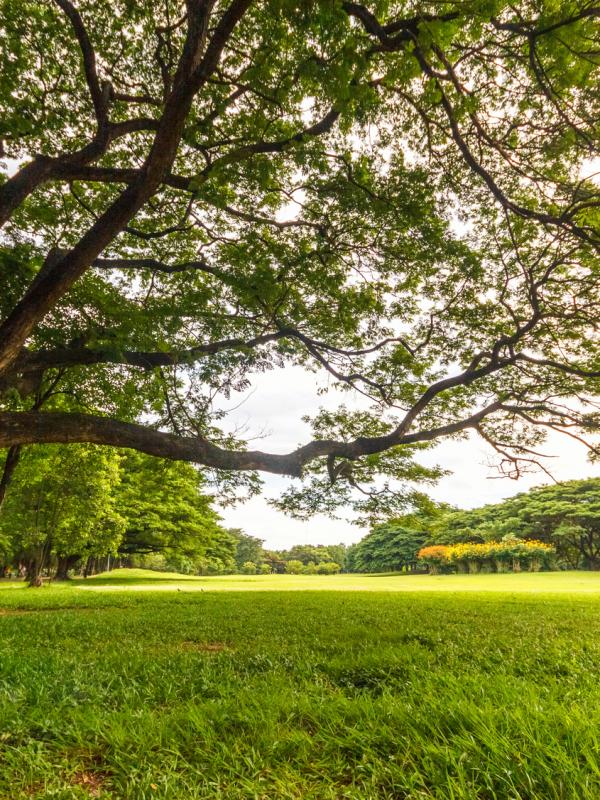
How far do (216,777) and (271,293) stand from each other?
689 centimetres

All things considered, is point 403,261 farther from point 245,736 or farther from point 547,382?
point 245,736

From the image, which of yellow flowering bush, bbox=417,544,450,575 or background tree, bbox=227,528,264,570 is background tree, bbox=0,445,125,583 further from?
background tree, bbox=227,528,264,570

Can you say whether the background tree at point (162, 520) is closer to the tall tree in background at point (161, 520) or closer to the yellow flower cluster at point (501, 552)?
the tall tree in background at point (161, 520)

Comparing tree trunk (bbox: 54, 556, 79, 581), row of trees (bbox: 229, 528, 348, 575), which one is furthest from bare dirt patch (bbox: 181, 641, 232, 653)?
row of trees (bbox: 229, 528, 348, 575)

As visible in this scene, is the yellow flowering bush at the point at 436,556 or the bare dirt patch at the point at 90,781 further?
the yellow flowering bush at the point at 436,556

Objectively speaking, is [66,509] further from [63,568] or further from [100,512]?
[63,568]

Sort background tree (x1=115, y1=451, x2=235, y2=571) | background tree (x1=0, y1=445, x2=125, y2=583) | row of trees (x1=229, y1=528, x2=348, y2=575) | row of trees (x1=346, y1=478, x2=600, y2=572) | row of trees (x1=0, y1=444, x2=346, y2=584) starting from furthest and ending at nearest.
Result: row of trees (x1=229, y1=528, x2=348, y2=575)
row of trees (x1=346, y1=478, x2=600, y2=572)
background tree (x1=115, y1=451, x2=235, y2=571)
background tree (x1=0, y1=445, x2=125, y2=583)
row of trees (x1=0, y1=444, x2=346, y2=584)

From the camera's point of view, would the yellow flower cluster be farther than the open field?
Yes

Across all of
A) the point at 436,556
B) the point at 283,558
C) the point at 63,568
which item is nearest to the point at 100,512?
the point at 63,568

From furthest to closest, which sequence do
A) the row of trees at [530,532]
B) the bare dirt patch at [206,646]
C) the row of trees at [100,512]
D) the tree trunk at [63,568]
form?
the row of trees at [530,532], the tree trunk at [63,568], the row of trees at [100,512], the bare dirt patch at [206,646]

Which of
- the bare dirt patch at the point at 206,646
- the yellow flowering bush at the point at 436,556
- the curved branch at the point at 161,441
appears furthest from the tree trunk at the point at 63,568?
the yellow flowering bush at the point at 436,556

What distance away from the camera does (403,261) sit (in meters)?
8.96

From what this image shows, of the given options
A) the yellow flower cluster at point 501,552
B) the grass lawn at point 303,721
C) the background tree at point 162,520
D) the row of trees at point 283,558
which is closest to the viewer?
the grass lawn at point 303,721

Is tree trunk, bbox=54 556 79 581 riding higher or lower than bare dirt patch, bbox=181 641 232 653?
lower
